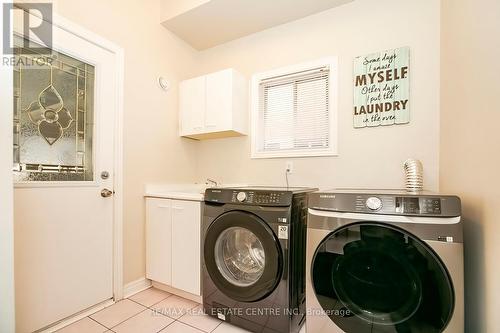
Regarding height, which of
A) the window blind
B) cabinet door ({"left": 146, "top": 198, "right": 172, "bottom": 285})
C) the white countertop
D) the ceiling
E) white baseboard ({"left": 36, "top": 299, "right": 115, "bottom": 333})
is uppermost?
the ceiling

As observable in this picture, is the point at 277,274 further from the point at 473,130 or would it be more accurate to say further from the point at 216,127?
the point at 216,127

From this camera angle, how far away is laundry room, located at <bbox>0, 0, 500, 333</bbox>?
1.03m

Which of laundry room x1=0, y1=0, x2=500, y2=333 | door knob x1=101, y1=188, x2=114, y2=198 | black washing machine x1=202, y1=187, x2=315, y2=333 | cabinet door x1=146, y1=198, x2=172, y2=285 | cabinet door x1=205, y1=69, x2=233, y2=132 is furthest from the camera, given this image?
cabinet door x1=205, y1=69, x2=233, y2=132

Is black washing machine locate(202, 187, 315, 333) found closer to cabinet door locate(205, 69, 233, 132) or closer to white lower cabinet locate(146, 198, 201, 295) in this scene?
white lower cabinet locate(146, 198, 201, 295)

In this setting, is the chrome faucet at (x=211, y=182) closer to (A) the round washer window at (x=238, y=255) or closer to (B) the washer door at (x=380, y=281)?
(A) the round washer window at (x=238, y=255)

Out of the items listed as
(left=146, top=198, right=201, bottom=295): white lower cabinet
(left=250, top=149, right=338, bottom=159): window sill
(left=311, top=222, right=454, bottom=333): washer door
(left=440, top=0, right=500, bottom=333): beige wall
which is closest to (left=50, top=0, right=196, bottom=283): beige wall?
(left=146, top=198, right=201, bottom=295): white lower cabinet

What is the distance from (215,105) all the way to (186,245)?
1325 millimetres

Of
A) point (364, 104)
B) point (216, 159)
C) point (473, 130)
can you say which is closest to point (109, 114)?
point (216, 159)

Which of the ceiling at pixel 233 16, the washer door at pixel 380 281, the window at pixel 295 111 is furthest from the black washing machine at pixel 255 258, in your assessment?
the ceiling at pixel 233 16

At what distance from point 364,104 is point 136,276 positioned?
8.11 ft

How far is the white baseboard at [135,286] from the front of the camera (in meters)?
1.93

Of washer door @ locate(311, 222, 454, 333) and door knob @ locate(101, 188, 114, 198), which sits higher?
door knob @ locate(101, 188, 114, 198)

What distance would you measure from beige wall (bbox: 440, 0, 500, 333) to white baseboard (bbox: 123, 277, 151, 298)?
228cm

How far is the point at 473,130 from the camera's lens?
1085 mm
